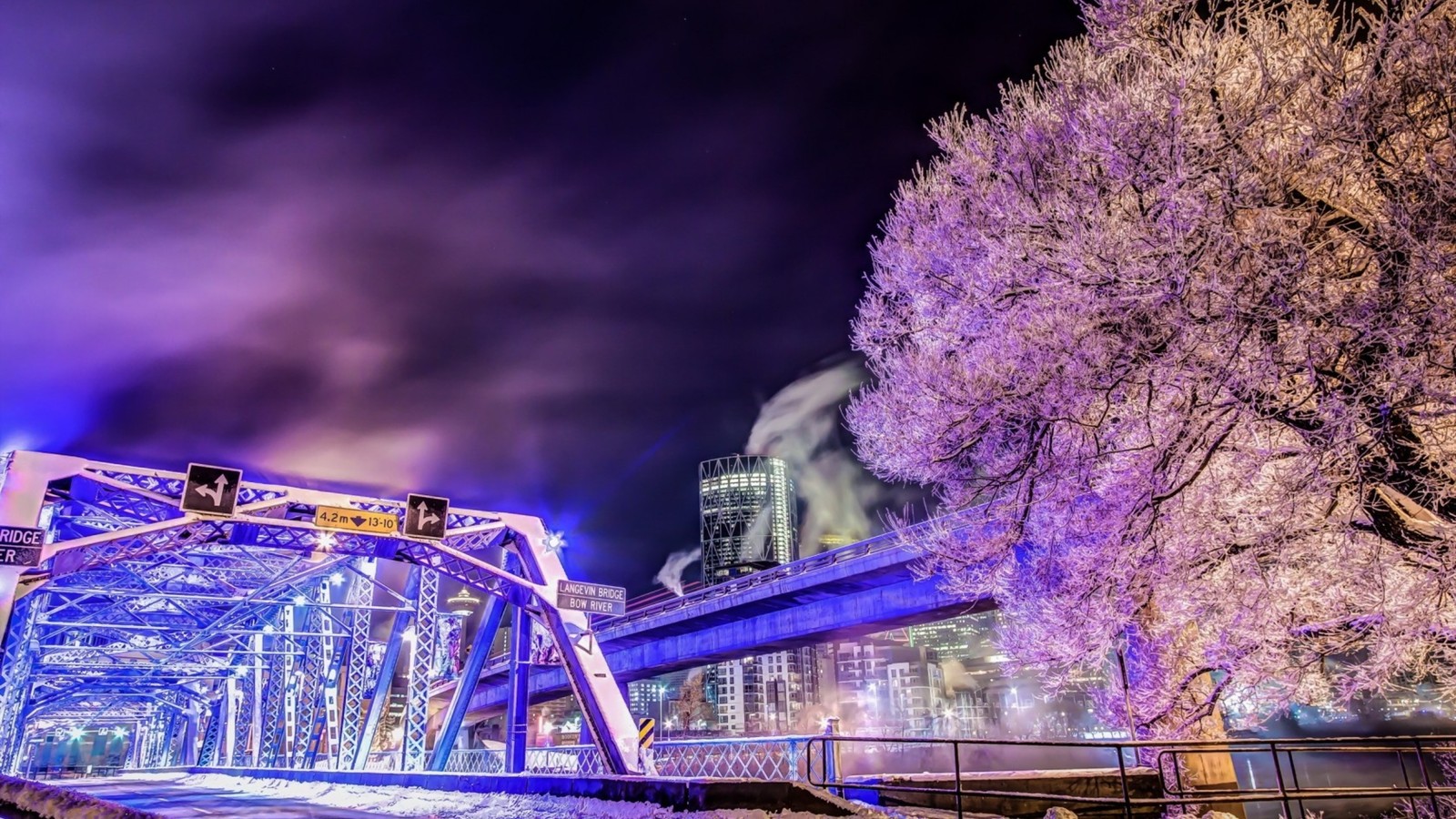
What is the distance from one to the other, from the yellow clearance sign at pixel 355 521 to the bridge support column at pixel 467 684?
3.84 metres

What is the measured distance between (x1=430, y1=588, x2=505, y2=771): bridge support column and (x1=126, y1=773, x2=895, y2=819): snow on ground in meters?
2.88

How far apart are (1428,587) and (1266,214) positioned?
5.19 metres

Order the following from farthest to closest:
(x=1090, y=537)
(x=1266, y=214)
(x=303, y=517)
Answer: (x=303, y=517)
(x=1090, y=537)
(x=1266, y=214)

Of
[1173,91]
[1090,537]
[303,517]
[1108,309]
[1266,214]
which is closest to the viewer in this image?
[1266,214]

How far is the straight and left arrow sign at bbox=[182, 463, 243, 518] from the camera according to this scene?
56.6ft

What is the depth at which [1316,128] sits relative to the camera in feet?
28.1

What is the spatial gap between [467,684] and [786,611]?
43.9 ft

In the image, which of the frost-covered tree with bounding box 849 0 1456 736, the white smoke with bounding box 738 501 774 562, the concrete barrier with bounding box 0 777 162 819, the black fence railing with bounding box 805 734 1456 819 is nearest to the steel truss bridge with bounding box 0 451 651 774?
the black fence railing with bounding box 805 734 1456 819

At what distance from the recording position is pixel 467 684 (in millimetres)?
21625

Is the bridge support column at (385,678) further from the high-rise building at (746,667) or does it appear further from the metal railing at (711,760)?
the high-rise building at (746,667)

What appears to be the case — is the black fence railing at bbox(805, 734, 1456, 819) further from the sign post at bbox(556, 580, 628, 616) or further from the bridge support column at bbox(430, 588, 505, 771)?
the bridge support column at bbox(430, 588, 505, 771)

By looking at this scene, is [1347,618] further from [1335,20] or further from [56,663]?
[56,663]

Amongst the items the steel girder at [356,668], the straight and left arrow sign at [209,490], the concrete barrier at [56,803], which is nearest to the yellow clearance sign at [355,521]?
the straight and left arrow sign at [209,490]

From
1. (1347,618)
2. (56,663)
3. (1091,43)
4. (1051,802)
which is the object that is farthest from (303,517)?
(56,663)
